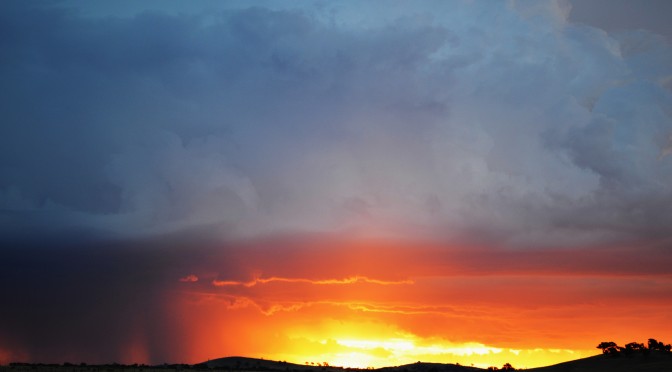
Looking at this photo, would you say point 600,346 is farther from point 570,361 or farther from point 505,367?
point 505,367

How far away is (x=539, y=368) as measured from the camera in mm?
152875

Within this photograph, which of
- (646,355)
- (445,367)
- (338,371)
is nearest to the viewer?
(646,355)

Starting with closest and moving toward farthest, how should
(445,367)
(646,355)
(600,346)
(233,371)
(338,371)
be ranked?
(646,355) < (600,346) < (233,371) < (338,371) < (445,367)

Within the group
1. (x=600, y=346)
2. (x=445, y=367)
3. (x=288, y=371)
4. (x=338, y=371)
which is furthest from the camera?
(x=445, y=367)

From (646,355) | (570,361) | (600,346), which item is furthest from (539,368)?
(646,355)

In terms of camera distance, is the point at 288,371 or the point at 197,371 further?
the point at 288,371

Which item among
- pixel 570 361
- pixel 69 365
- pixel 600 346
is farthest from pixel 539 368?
pixel 69 365

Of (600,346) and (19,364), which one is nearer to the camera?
(600,346)

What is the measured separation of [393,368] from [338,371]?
17824 mm

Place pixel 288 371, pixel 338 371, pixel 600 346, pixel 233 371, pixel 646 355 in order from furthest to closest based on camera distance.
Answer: pixel 338 371 < pixel 288 371 < pixel 233 371 < pixel 600 346 < pixel 646 355

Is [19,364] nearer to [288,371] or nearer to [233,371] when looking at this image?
[233,371]

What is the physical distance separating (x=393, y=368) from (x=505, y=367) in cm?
3903

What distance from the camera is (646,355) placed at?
127625 mm

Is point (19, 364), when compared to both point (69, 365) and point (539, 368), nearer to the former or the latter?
point (69, 365)
